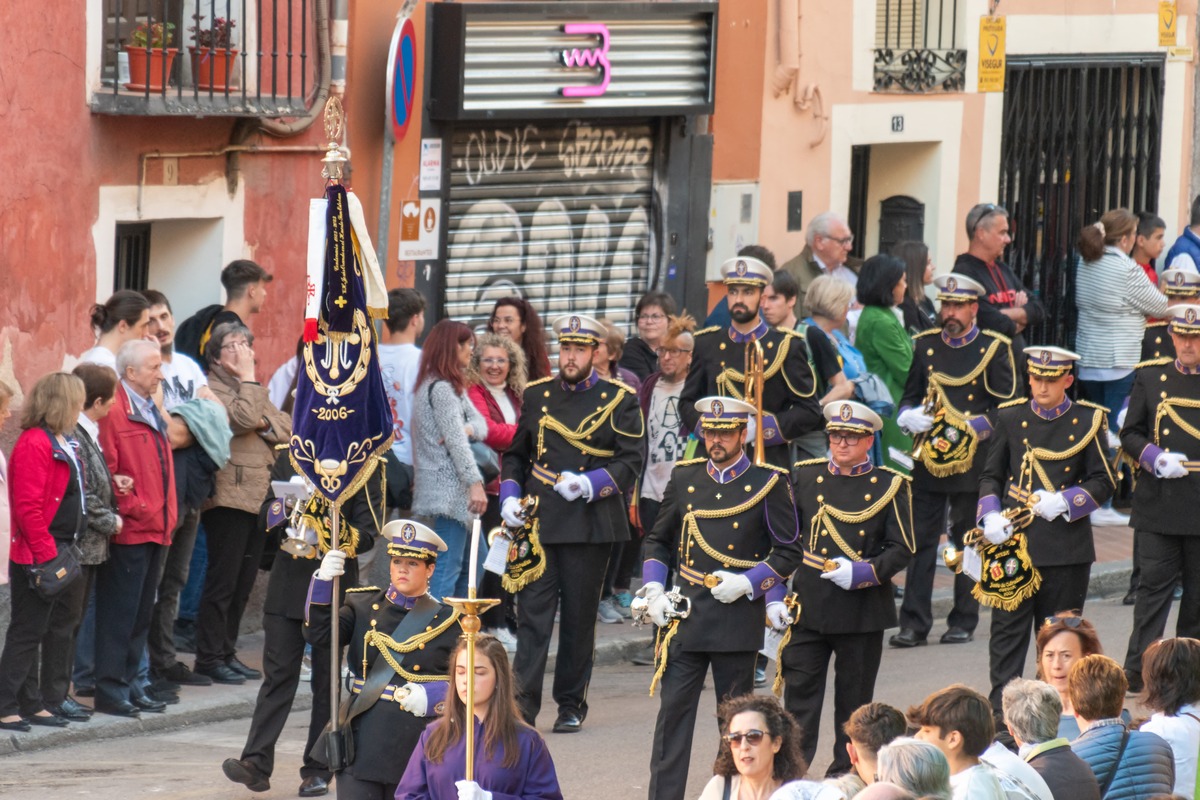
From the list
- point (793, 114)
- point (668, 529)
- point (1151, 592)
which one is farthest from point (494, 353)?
→ point (793, 114)

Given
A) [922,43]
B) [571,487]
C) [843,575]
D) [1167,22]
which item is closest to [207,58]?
[571,487]

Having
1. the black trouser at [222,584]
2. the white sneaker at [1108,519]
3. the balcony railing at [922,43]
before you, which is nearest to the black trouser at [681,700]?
the black trouser at [222,584]

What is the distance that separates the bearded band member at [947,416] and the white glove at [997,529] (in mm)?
1957

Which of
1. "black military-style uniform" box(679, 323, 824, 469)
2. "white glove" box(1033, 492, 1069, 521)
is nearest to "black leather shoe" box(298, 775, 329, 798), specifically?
"black military-style uniform" box(679, 323, 824, 469)

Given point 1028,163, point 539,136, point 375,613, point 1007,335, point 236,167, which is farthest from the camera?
point 1028,163

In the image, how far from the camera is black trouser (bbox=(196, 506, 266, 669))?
39.8 ft

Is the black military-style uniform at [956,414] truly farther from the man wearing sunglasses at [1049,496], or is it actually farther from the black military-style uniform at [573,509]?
the black military-style uniform at [573,509]

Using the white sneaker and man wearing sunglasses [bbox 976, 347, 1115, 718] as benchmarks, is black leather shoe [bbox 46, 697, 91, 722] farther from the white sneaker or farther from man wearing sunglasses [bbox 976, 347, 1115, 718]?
the white sneaker

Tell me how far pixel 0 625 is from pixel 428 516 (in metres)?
2.35

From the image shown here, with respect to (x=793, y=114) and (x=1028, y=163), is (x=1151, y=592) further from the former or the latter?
(x=1028, y=163)

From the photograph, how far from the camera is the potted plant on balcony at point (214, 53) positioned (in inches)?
518

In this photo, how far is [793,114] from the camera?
17.6 metres

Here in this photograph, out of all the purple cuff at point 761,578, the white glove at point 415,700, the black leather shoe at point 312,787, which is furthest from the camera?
the black leather shoe at point 312,787

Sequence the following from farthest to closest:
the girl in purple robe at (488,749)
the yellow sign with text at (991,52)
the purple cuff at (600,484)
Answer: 1. the yellow sign with text at (991,52)
2. the purple cuff at (600,484)
3. the girl in purple robe at (488,749)
